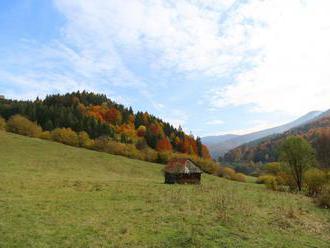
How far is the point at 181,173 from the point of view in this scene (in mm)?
47594

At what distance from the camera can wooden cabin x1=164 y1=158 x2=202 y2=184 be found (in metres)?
47.4

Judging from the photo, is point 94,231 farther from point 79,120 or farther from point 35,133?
point 79,120

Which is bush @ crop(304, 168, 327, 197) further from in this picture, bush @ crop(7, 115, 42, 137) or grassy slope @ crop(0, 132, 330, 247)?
bush @ crop(7, 115, 42, 137)

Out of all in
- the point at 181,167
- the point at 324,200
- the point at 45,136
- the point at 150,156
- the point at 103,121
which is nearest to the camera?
the point at 324,200

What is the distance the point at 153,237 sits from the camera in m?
14.6

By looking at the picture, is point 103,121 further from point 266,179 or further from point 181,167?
point 181,167

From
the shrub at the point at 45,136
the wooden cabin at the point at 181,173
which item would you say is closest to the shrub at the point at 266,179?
the wooden cabin at the point at 181,173

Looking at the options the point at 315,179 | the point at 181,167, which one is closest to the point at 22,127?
the point at 181,167

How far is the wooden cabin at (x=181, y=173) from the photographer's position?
47.4m

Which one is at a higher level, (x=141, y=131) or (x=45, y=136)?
(x=141, y=131)

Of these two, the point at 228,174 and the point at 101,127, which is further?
the point at 101,127

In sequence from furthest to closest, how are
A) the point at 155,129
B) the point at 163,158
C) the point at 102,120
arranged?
the point at 155,129 → the point at 102,120 → the point at 163,158

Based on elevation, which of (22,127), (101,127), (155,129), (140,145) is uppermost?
(155,129)

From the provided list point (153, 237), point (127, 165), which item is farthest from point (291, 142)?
point (153, 237)
